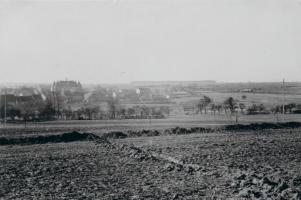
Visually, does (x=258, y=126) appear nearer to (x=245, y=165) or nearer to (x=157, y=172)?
(x=245, y=165)

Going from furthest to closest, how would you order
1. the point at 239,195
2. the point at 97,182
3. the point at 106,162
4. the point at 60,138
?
the point at 60,138 → the point at 106,162 → the point at 97,182 → the point at 239,195

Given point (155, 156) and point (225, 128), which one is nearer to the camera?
point (155, 156)

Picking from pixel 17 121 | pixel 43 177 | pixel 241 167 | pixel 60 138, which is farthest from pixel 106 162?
pixel 17 121

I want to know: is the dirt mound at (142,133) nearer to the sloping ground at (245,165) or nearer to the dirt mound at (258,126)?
the dirt mound at (258,126)

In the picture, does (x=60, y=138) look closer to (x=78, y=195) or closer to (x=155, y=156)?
(x=155, y=156)

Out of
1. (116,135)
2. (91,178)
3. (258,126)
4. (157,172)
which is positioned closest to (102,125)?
(116,135)

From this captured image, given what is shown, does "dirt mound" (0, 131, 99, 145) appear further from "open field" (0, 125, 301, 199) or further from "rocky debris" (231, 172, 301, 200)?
"rocky debris" (231, 172, 301, 200)

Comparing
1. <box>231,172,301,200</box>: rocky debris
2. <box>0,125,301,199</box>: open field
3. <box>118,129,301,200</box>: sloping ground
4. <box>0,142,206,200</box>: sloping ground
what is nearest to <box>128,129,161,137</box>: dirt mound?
<box>118,129,301,200</box>: sloping ground

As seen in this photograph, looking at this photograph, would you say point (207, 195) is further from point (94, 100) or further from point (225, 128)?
point (94, 100)

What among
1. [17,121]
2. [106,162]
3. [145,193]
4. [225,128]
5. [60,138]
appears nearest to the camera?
[145,193]
